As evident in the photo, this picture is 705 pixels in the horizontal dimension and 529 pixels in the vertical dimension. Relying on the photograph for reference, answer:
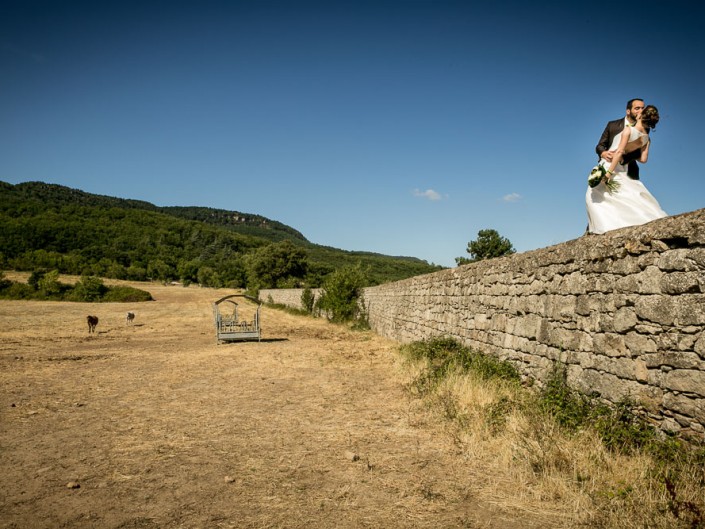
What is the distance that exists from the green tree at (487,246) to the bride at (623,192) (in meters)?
26.4

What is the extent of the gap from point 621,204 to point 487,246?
2791 centimetres

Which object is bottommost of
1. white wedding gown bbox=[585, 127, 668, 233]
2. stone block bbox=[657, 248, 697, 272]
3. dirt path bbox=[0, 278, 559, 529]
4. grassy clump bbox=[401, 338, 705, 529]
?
dirt path bbox=[0, 278, 559, 529]

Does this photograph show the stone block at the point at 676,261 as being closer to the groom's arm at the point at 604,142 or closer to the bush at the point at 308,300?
the groom's arm at the point at 604,142

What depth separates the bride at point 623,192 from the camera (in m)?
4.62

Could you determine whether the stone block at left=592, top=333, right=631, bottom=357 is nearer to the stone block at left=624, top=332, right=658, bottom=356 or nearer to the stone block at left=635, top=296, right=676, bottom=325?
the stone block at left=624, top=332, right=658, bottom=356

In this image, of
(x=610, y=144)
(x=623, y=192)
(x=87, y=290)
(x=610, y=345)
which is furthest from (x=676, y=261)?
(x=87, y=290)

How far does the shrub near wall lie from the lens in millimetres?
3242

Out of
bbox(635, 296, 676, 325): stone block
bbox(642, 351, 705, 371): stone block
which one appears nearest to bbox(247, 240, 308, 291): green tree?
bbox(635, 296, 676, 325): stone block

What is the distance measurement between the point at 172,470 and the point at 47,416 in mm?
2828

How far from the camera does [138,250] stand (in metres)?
71.1

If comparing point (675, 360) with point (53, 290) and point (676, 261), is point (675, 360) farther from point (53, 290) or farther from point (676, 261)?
point (53, 290)

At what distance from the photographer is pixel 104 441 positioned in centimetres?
425

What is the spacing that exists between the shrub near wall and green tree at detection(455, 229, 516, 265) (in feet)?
82.9

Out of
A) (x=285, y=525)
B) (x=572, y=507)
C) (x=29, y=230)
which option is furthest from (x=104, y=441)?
(x=29, y=230)
